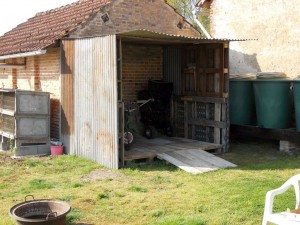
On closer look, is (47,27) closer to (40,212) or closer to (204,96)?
(204,96)

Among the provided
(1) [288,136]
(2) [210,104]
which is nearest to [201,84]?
(2) [210,104]

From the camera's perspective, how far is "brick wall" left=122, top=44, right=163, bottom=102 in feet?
39.9

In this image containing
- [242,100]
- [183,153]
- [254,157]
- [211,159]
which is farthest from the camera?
[242,100]

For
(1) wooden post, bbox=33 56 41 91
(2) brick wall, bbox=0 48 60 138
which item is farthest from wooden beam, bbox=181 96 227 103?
(1) wooden post, bbox=33 56 41 91

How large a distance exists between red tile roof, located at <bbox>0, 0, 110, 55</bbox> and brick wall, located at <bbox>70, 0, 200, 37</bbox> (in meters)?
0.24

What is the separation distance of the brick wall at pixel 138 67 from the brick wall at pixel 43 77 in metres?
1.89

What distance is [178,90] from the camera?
12.2 m

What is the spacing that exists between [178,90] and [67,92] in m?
3.23

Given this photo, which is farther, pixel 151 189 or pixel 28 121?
pixel 28 121

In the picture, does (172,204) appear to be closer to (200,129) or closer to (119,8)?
(200,129)

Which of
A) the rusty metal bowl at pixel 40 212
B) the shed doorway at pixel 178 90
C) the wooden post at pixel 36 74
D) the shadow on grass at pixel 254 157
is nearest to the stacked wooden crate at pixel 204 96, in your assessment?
the shed doorway at pixel 178 90

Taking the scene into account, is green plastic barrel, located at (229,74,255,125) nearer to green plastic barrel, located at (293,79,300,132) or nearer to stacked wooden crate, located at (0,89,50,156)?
green plastic barrel, located at (293,79,300,132)

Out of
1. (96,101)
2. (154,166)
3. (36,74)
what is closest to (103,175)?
(154,166)

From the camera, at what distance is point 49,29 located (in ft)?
44.0
